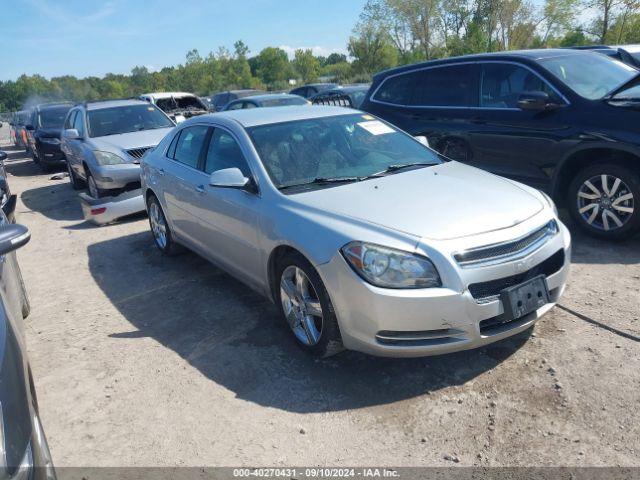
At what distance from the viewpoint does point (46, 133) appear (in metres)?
14.5

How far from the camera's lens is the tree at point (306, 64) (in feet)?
236

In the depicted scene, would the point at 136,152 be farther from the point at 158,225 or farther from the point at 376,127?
the point at 376,127

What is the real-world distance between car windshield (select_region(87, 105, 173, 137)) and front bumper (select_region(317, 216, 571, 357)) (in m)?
7.46

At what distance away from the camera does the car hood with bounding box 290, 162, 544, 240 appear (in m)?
3.24

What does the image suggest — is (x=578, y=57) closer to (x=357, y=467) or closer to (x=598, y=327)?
(x=598, y=327)

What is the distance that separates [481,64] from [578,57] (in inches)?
42.0

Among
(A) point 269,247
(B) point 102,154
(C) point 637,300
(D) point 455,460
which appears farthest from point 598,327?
(B) point 102,154

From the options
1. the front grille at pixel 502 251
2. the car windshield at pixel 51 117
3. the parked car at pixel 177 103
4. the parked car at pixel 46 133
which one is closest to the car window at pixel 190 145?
the front grille at pixel 502 251

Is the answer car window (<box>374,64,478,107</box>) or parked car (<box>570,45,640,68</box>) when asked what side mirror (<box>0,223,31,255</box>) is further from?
parked car (<box>570,45,640,68</box>)

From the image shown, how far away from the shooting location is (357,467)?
2688 mm

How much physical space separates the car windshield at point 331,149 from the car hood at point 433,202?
0.25 meters

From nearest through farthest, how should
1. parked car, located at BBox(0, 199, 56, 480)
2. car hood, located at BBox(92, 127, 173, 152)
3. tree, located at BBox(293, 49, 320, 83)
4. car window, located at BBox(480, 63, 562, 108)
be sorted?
parked car, located at BBox(0, 199, 56, 480) < car window, located at BBox(480, 63, 562, 108) < car hood, located at BBox(92, 127, 173, 152) < tree, located at BBox(293, 49, 320, 83)

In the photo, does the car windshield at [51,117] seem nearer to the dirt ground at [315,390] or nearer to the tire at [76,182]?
the tire at [76,182]

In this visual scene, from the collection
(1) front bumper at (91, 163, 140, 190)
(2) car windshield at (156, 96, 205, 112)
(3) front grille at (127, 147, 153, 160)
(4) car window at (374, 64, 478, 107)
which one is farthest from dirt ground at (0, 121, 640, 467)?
(2) car windshield at (156, 96, 205, 112)
